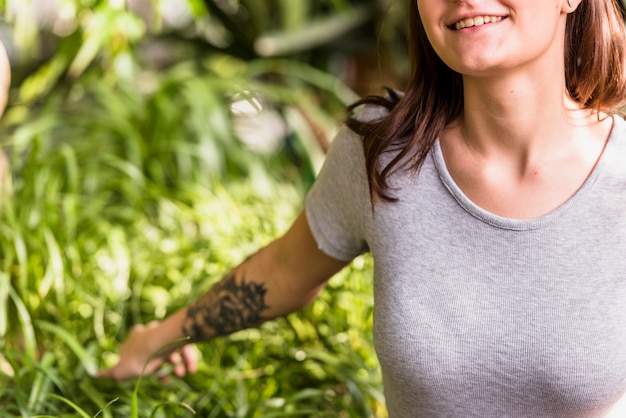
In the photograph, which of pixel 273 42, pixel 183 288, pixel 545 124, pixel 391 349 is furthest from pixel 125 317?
pixel 273 42

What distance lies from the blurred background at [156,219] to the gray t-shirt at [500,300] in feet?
1.19

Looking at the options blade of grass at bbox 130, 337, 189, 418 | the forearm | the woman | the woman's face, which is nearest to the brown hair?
the woman

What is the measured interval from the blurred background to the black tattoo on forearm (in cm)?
17

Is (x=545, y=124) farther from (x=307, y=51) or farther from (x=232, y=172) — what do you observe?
(x=307, y=51)

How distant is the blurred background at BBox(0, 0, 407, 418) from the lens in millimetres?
1804

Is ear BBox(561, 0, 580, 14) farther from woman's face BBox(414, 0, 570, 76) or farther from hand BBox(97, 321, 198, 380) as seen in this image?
hand BBox(97, 321, 198, 380)

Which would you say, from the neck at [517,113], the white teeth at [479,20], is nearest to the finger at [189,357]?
the neck at [517,113]

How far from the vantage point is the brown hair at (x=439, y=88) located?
136 centimetres

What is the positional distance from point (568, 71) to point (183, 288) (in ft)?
3.67

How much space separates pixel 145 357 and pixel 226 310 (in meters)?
0.18

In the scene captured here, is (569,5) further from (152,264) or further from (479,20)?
(152,264)

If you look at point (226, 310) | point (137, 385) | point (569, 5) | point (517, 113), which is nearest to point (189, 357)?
point (226, 310)

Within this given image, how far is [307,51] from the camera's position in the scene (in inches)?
157

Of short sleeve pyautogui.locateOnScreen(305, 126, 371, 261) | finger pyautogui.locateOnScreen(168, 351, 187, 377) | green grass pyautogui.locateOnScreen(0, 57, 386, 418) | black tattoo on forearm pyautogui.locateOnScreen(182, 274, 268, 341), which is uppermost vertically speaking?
short sleeve pyautogui.locateOnScreen(305, 126, 371, 261)
